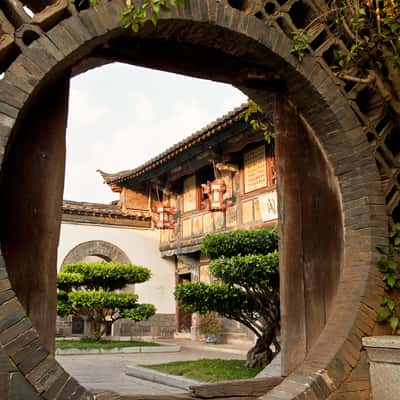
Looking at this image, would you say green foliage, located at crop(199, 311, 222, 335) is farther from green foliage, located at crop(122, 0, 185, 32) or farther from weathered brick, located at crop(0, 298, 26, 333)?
weathered brick, located at crop(0, 298, 26, 333)

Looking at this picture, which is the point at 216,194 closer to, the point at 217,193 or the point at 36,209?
the point at 217,193

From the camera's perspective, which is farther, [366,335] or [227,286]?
[227,286]

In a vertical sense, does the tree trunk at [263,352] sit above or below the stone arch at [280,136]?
below

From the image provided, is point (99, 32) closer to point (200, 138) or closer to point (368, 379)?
point (368, 379)

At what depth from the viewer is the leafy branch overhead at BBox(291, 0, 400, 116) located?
3.96 m

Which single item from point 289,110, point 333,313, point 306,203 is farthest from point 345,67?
point 333,313

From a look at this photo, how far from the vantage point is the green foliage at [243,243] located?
7559mm

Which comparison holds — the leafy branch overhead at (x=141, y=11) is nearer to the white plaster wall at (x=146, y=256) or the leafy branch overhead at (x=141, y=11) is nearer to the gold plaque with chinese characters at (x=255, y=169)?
the gold plaque with chinese characters at (x=255, y=169)

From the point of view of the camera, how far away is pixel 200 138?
43.0 feet

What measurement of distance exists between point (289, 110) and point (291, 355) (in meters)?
1.92

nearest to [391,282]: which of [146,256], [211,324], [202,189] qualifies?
[211,324]

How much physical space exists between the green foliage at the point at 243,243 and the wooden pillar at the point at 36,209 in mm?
4530

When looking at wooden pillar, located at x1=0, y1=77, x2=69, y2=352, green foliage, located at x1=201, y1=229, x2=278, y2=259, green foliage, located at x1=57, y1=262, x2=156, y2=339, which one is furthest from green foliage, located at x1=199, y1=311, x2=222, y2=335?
wooden pillar, located at x1=0, y1=77, x2=69, y2=352

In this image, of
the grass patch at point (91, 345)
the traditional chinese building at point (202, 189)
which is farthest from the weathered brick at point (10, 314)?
the grass patch at point (91, 345)
